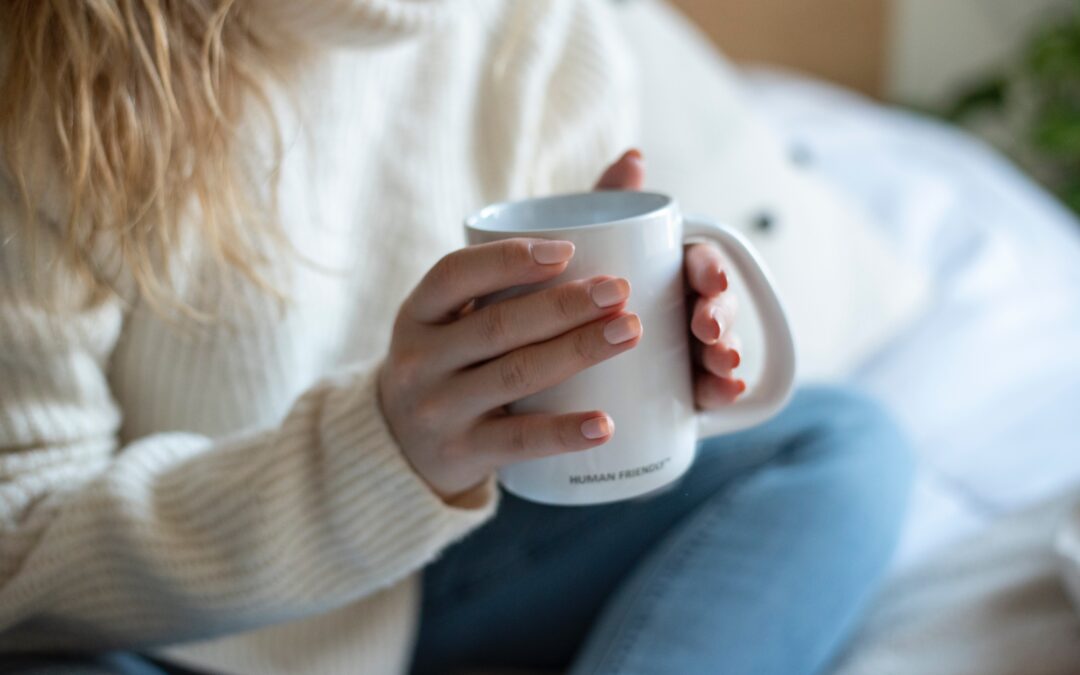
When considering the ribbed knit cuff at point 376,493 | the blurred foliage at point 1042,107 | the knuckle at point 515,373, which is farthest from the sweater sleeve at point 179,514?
the blurred foliage at point 1042,107

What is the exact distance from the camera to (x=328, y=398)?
1.74 feet

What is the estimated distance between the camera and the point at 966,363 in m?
1.06

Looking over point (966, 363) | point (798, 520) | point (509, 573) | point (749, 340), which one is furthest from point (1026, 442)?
point (509, 573)

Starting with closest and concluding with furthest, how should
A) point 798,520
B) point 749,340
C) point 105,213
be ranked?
point 105,213 < point 798,520 < point 749,340

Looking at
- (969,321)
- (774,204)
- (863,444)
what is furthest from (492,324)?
(969,321)

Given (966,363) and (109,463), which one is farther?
(966,363)

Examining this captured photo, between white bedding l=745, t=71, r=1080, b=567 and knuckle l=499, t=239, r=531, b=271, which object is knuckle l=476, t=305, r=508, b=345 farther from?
white bedding l=745, t=71, r=1080, b=567

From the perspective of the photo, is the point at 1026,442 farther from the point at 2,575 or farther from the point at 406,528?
the point at 2,575

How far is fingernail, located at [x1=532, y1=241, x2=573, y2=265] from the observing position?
40 cm

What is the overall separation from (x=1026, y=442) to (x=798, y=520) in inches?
17.3

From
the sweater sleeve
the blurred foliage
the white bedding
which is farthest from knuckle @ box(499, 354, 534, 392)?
the blurred foliage

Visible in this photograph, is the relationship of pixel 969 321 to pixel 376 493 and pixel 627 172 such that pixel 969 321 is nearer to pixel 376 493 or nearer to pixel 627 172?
pixel 627 172

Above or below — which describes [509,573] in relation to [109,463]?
below

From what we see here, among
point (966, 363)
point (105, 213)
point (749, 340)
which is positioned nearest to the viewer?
point (105, 213)
